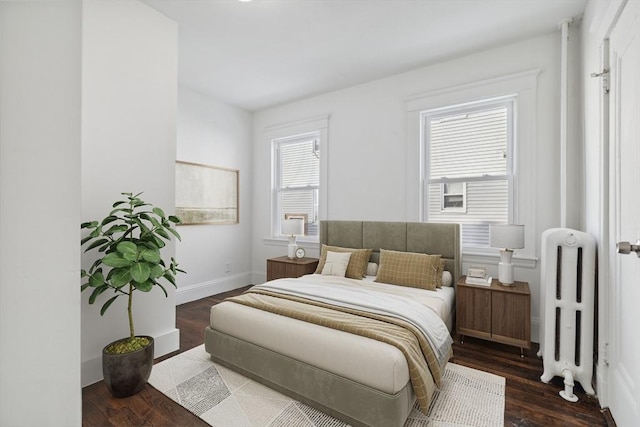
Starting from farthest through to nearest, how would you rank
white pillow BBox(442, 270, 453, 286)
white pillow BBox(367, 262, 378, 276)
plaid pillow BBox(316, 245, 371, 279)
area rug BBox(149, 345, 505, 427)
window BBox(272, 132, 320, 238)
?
window BBox(272, 132, 320, 238) < white pillow BBox(367, 262, 378, 276) < plaid pillow BBox(316, 245, 371, 279) < white pillow BBox(442, 270, 453, 286) < area rug BBox(149, 345, 505, 427)

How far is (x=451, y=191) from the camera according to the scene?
3453mm

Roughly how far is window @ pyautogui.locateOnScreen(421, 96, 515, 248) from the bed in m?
0.61

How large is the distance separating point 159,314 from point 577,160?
3963mm

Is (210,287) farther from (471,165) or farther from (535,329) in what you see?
(535,329)

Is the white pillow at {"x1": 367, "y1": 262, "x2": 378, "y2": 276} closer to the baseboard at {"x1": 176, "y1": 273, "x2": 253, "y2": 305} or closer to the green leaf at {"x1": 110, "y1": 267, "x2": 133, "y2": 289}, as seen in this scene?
the baseboard at {"x1": 176, "y1": 273, "x2": 253, "y2": 305}

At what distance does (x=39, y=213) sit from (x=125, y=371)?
2041 millimetres

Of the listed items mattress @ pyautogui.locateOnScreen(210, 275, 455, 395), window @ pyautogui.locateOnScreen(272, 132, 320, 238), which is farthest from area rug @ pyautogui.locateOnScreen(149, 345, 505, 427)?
window @ pyautogui.locateOnScreen(272, 132, 320, 238)

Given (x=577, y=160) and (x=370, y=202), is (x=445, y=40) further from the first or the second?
(x=370, y=202)

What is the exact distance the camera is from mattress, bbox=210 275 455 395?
5.40 feet

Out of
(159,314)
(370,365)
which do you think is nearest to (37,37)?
(370,365)

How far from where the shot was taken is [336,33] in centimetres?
289

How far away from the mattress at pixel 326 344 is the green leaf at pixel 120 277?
0.73m

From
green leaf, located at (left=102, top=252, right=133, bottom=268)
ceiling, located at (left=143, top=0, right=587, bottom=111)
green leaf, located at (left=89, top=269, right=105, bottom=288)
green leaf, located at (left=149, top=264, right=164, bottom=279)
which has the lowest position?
green leaf, located at (left=89, top=269, right=105, bottom=288)

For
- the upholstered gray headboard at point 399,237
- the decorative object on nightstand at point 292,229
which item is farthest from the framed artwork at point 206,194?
the upholstered gray headboard at point 399,237
